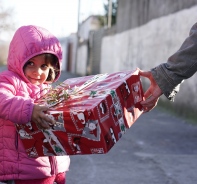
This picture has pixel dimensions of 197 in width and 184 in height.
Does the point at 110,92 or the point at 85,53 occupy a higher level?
the point at 110,92

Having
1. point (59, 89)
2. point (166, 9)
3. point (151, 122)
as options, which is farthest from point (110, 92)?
point (166, 9)

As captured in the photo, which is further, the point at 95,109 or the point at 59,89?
the point at 59,89

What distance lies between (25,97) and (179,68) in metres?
0.92

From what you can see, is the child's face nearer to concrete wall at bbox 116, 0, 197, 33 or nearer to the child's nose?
the child's nose

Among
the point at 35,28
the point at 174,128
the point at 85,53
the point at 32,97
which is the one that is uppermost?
the point at 35,28

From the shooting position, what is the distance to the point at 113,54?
1802 centimetres

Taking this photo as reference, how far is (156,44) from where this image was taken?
37.7 ft

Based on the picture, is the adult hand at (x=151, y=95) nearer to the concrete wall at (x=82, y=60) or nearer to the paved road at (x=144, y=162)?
the paved road at (x=144, y=162)

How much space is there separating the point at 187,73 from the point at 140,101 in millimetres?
339

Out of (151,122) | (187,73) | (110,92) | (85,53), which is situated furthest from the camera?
(85,53)

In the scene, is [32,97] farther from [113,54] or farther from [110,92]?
[113,54]

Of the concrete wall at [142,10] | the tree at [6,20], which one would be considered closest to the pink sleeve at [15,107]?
the concrete wall at [142,10]

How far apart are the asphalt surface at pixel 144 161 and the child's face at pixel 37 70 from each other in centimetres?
182

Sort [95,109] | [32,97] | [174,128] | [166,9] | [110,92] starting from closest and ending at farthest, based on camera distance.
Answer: [95,109] < [110,92] < [32,97] < [174,128] < [166,9]
